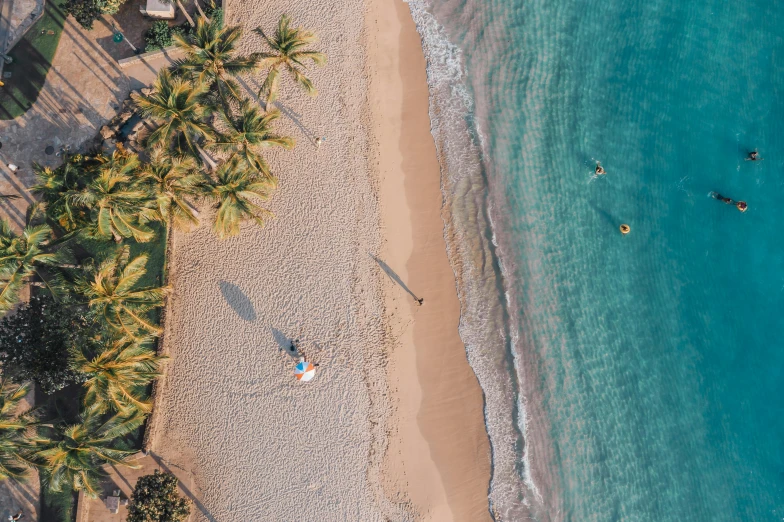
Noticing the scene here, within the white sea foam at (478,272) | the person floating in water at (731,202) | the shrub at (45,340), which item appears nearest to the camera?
the shrub at (45,340)

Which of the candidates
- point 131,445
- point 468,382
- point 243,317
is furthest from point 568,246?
point 131,445

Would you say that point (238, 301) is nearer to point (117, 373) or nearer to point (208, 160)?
point (117, 373)

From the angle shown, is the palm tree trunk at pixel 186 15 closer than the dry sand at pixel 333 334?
Yes

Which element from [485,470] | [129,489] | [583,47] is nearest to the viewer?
[129,489]

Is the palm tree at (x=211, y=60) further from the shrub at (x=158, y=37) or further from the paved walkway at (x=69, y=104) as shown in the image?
the paved walkway at (x=69, y=104)

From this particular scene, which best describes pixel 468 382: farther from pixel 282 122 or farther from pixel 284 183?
pixel 282 122

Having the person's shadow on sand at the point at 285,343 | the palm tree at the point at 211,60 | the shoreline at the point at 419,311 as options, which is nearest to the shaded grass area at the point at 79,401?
the person's shadow on sand at the point at 285,343

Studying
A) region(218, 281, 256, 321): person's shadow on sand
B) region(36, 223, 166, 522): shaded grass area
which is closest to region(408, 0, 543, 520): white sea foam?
region(218, 281, 256, 321): person's shadow on sand
